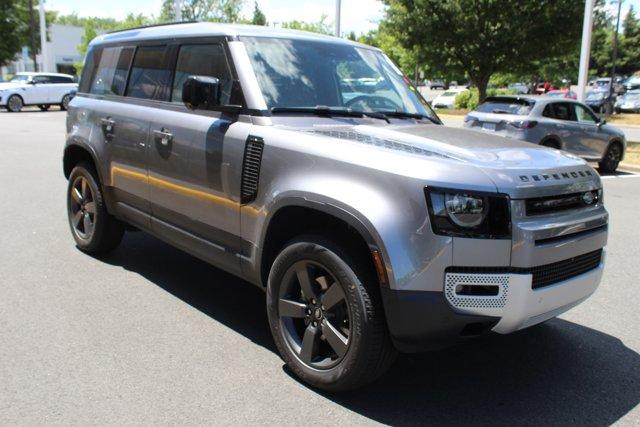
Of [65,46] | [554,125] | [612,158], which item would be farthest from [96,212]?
[65,46]

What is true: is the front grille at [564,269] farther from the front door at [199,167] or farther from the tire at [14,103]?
the tire at [14,103]

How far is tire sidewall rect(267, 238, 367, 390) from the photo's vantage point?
3129 millimetres

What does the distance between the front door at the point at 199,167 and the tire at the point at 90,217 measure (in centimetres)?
108

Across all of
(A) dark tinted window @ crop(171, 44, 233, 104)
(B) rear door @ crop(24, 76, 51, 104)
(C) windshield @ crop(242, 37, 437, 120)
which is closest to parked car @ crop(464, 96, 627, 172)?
(C) windshield @ crop(242, 37, 437, 120)

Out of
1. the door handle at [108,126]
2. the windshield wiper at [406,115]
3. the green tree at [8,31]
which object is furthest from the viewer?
the green tree at [8,31]

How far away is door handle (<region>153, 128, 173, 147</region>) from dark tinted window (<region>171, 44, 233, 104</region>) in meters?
0.26

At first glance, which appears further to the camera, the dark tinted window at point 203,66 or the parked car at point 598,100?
the parked car at point 598,100

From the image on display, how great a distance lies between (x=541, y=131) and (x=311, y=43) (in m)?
8.95

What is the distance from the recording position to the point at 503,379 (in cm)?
369

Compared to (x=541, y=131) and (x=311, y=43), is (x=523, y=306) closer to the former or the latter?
(x=311, y=43)

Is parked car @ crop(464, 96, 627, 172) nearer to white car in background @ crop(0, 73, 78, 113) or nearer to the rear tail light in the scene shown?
the rear tail light

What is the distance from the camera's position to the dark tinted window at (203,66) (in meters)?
4.20

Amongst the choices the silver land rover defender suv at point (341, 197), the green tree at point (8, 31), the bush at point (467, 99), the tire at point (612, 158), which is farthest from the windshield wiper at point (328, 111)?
the green tree at point (8, 31)

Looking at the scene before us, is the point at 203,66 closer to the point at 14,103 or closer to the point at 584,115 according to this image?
the point at 584,115
